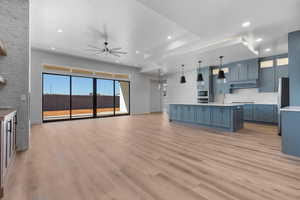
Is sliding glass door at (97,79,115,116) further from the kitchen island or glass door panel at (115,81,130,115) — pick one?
the kitchen island

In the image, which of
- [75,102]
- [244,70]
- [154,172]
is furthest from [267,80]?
[75,102]

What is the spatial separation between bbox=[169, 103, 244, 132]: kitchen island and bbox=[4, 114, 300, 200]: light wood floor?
151 cm

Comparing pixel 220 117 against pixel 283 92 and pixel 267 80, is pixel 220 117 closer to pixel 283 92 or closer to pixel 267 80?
pixel 283 92

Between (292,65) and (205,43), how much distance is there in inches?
106

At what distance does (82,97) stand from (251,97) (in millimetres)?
9270

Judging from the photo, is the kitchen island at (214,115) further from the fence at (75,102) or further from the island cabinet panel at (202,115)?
the fence at (75,102)

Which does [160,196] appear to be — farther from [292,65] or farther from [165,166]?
[292,65]

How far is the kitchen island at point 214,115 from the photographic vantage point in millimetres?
4691

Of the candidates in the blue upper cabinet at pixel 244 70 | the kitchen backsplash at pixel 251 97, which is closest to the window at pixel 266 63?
the blue upper cabinet at pixel 244 70

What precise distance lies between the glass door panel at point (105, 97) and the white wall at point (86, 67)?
85 cm

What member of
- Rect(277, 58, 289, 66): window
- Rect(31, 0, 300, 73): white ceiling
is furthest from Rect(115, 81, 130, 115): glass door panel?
Rect(277, 58, 289, 66): window

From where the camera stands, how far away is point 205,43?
5199 mm

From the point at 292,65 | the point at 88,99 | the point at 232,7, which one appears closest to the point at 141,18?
the point at 232,7

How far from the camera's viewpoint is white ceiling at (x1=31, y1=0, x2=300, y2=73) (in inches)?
122
